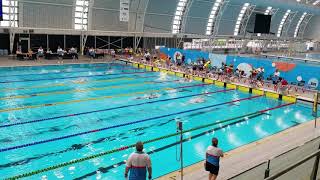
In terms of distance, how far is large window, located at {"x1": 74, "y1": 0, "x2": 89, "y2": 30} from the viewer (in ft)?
89.3

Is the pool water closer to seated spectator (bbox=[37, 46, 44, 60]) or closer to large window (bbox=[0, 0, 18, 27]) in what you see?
seated spectator (bbox=[37, 46, 44, 60])

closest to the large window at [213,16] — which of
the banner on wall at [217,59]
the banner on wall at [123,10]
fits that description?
the banner on wall at [217,59]

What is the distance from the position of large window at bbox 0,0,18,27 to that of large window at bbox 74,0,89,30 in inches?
200

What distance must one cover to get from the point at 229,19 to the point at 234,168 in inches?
1402

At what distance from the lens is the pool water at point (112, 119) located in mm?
8031

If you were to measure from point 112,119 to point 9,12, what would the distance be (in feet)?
54.4

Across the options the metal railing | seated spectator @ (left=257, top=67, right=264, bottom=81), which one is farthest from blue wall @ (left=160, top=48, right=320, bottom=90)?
the metal railing

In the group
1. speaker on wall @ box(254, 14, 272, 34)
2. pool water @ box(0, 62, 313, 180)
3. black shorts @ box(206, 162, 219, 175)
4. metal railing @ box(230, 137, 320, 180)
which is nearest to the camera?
metal railing @ box(230, 137, 320, 180)

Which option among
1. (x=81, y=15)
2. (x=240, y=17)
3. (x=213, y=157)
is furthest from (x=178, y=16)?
(x=213, y=157)

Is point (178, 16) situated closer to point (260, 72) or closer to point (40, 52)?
point (40, 52)

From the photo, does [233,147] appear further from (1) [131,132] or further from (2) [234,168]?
(1) [131,132]

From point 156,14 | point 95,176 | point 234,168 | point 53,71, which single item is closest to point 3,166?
point 95,176

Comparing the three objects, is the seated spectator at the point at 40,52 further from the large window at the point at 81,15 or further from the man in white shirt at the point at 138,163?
the man in white shirt at the point at 138,163

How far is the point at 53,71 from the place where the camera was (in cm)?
2045
